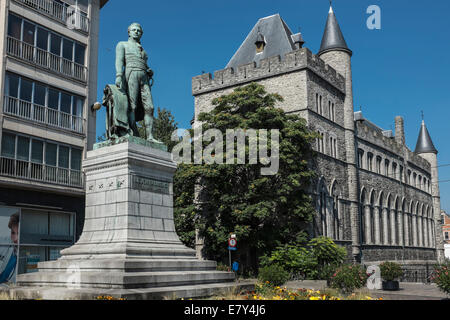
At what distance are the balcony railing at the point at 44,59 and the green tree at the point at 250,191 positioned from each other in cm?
797

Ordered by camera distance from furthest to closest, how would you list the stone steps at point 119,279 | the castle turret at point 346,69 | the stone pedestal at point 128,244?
1. the castle turret at point 346,69
2. the stone pedestal at point 128,244
3. the stone steps at point 119,279

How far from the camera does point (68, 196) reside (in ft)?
81.5

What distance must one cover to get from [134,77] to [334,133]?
88.0 ft

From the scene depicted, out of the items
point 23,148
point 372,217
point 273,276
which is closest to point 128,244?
point 273,276

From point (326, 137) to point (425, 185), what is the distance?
32.8m

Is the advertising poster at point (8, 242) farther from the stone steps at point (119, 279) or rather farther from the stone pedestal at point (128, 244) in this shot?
the stone steps at point (119, 279)

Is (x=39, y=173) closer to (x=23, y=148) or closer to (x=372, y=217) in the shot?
(x=23, y=148)

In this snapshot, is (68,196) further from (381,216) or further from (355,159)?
(381,216)

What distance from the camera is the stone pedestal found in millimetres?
10211

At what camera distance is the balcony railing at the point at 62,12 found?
24.5 meters

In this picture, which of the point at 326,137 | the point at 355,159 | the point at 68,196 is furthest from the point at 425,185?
the point at 68,196

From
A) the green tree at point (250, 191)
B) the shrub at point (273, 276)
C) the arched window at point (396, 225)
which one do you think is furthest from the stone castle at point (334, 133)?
the shrub at point (273, 276)

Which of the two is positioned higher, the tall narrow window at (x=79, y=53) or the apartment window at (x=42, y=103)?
the tall narrow window at (x=79, y=53)

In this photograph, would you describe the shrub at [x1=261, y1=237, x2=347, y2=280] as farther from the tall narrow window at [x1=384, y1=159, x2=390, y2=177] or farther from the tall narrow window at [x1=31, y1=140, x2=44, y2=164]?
the tall narrow window at [x1=384, y1=159, x2=390, y2=177]
